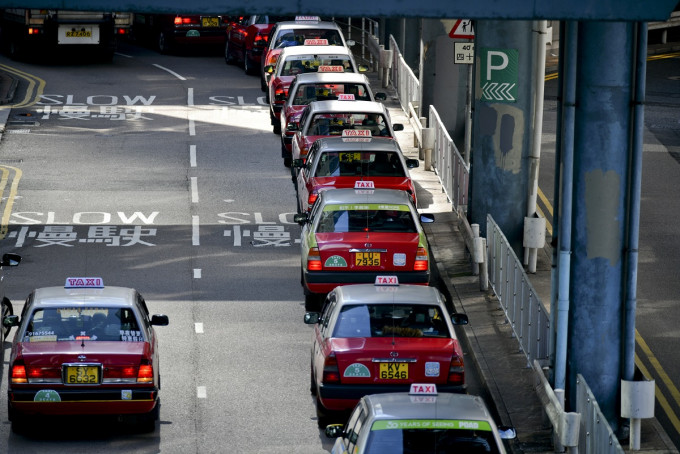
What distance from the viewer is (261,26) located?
125 ft

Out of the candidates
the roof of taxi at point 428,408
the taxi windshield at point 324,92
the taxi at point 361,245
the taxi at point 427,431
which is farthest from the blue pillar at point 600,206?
the taxi windshield at point 324,92

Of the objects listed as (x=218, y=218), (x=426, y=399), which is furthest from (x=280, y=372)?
(x=218, y=218)

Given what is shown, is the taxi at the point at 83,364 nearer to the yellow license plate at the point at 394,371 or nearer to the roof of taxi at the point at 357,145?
the yellow license plate at the point at 394,371

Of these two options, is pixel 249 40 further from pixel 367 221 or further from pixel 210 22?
pixel 367 221

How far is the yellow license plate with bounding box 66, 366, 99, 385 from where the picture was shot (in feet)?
45.9

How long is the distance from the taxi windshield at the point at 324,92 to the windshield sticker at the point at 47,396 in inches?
582

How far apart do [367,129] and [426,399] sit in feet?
46.3

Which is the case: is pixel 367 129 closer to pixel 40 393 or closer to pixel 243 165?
pixel 243 165

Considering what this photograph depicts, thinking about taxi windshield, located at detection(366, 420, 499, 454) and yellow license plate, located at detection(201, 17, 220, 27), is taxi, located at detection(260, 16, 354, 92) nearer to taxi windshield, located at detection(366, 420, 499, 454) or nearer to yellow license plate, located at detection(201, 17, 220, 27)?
yellow license plate, located at detection(201, 17, 220, 27)

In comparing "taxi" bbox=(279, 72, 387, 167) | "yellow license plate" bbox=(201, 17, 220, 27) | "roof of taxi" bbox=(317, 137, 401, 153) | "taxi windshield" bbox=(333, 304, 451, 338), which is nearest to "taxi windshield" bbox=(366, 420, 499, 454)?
"taxi windshield" bbox=(333, 304, 451, 338)

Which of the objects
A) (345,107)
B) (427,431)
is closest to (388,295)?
(427,431)

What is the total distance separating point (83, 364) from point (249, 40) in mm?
25308

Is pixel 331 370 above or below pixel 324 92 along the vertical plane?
below

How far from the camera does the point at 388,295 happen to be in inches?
587
